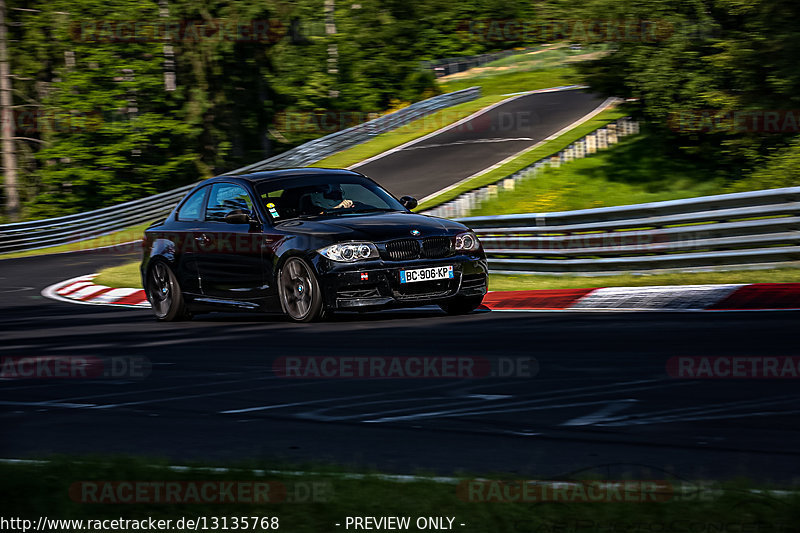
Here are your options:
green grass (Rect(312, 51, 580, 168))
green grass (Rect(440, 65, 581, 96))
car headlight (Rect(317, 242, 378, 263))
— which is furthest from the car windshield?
green grass (Rect(440, 65, 581, 96))

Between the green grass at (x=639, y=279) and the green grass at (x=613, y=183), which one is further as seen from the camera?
the green grass at (x=613, y=183)

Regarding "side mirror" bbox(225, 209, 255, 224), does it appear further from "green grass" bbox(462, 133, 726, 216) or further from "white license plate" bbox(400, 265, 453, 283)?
"green grass" bbox(462, 133, 726, 216)

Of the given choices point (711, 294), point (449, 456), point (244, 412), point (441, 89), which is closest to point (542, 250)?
point (711, 294)

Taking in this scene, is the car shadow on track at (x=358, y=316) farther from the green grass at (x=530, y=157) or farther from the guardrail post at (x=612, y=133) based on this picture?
the guardrail post at (x=612, y=133)

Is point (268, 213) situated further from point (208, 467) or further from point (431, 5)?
point (431, 5)

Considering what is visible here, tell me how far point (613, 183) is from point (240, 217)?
724 inches

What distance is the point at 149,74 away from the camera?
47.0 meters

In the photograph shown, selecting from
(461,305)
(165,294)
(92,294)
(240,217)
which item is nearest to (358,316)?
(461,305)

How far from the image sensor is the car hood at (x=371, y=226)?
1067 cm

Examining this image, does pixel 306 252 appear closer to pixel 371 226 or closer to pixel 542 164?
pixel 371 226

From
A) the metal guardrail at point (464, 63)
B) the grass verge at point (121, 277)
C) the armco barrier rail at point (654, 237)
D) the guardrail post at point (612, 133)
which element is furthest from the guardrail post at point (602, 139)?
the metal guardrail at point (464, 63)

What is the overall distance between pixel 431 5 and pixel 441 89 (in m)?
8.46

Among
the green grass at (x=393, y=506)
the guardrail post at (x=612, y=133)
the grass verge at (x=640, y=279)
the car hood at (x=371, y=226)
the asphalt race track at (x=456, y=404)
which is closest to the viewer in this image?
the green grass at (x=393, y=506)

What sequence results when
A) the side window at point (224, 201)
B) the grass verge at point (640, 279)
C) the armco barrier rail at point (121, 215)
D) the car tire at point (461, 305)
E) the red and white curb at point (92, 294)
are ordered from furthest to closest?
the armco barrier rail at point (121, 215) → the red and white curb at point (92, 294) → the grass verge at point (640, 279) → the side window at point (224, 201) → the car tire at point (461, 305)
